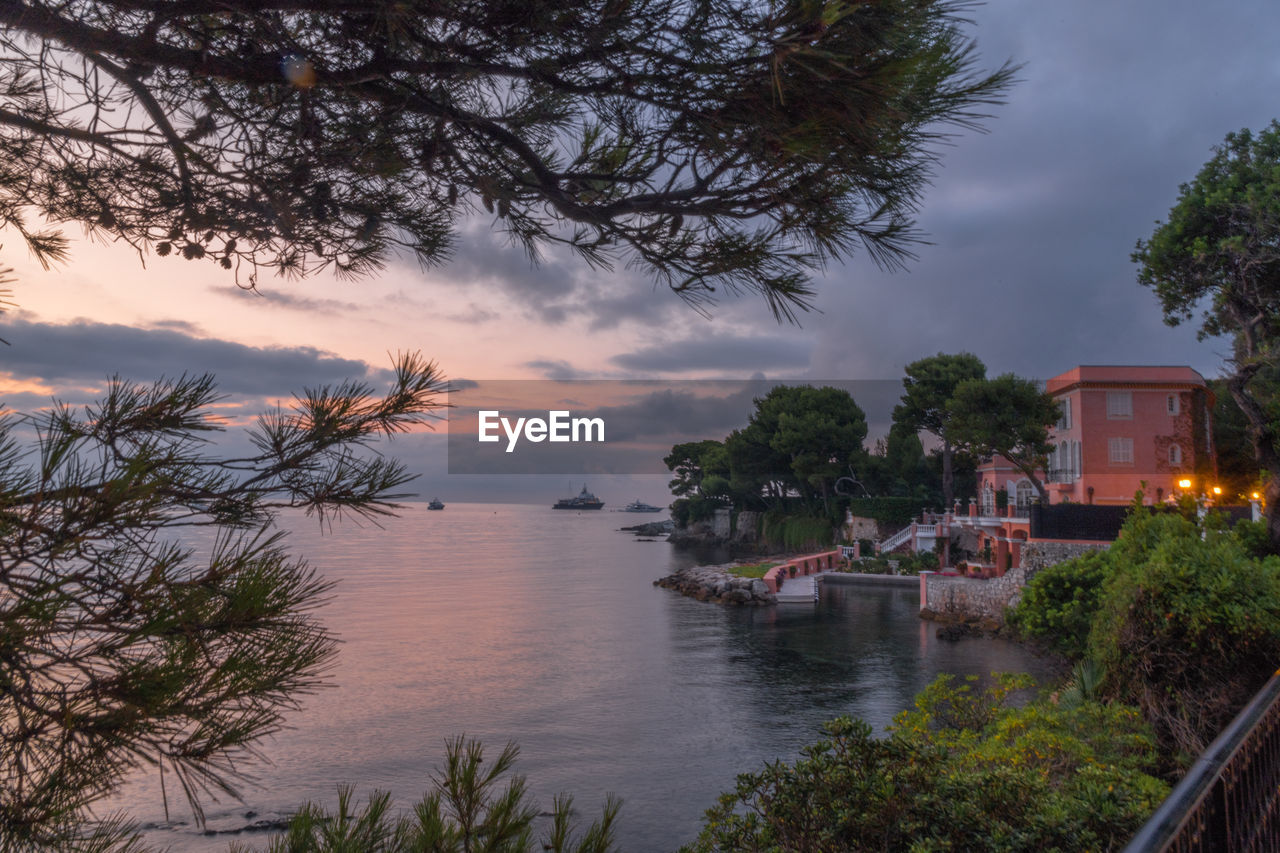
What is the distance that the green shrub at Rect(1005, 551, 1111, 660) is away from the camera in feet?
34.0

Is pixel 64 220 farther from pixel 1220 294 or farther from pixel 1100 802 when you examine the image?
pixel 1220 294

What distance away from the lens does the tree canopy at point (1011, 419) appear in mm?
26000

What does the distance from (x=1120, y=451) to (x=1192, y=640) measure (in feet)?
75.8

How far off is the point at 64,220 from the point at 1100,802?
5.01 m

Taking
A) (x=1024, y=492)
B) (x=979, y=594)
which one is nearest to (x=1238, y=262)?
(x=979, y=594)

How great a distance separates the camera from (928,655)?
19422mm

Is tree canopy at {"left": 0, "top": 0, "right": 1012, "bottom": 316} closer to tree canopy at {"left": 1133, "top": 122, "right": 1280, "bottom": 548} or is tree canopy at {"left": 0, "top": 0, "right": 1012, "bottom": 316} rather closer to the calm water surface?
the calm water surface

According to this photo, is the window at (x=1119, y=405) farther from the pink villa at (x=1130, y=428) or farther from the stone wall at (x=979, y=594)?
the stone wall at (x=979, y=594)

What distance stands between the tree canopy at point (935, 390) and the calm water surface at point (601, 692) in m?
8.15

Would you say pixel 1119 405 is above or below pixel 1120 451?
above

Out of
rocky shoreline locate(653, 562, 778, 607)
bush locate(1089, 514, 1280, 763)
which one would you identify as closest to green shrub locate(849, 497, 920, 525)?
rocky shoreline locate(653, 562, 778, 607)

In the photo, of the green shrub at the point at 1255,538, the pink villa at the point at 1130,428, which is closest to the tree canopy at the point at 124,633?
the green shrub at the point at 1255,538

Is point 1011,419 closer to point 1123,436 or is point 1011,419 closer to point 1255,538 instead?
point 1123,436

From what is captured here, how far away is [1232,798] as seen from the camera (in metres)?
1.73
